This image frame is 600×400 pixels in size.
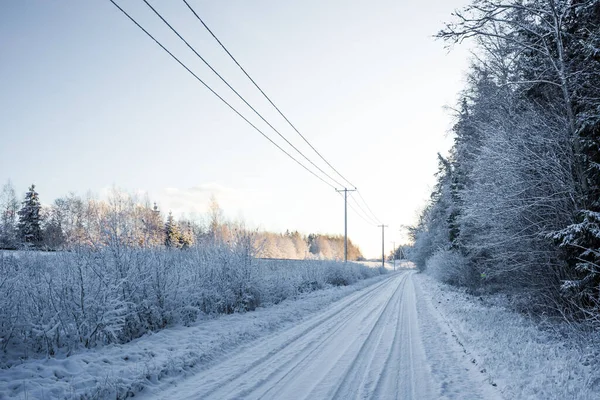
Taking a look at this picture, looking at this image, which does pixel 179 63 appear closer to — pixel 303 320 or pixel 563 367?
pixel 303 320

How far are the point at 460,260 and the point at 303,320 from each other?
46.8 ft

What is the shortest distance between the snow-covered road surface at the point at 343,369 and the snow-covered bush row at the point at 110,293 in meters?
2.98

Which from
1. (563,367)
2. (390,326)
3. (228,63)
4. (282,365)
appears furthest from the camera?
(228,63)

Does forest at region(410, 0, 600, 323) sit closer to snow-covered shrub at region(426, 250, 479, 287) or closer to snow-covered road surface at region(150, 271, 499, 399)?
snow-covered road surface at region(150, 271, 499, 399)

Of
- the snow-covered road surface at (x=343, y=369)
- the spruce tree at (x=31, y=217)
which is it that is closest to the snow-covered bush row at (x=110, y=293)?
the snow-covered road surface at (x=343, y=369)

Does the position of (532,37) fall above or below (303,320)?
above

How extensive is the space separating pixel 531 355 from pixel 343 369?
3505mm

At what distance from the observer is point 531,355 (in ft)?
20.1

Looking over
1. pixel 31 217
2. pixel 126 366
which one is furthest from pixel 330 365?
pixel 31 217

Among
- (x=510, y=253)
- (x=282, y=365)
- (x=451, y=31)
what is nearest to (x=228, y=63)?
(x=451, y=31)

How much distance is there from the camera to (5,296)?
6309mm

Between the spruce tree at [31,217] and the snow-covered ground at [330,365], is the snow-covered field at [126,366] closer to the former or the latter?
the snow-covered ground at [330,365]

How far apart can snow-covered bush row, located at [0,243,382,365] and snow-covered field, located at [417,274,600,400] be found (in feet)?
23.9

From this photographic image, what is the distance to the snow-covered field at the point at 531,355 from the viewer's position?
471 cm
